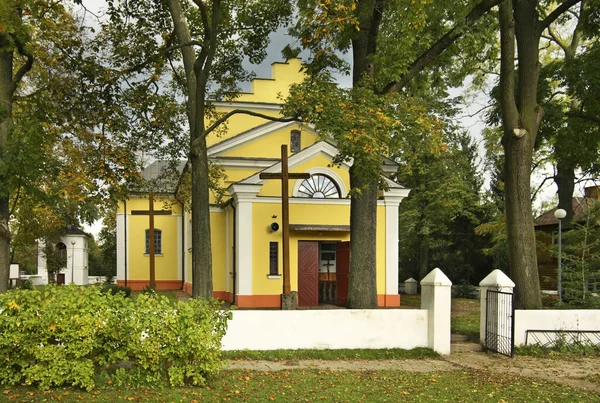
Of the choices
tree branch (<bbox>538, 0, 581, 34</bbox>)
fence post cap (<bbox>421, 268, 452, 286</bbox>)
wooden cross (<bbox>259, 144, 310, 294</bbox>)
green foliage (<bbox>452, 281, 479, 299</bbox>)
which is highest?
tree branch (<bbox>538, 0, 581, 34</bbox>)

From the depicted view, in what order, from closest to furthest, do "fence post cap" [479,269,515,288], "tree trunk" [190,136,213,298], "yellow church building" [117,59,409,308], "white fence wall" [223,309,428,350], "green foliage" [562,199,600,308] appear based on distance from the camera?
1. "white fence wall" [223,309,428,350]
2. "fence post cap" [479,269,515,288]
3. "tree trunk" [190,136,213,298]
4. "green foliage" [562,199,600,308]
5. "yellow church building" [117,59,409,308]

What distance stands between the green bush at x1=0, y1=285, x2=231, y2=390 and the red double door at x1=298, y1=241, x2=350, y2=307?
1206 centimetres

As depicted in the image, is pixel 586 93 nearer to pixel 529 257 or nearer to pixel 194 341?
pixel 529 257

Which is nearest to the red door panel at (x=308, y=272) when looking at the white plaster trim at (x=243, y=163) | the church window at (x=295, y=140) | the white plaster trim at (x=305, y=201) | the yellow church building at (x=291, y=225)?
the yellow church building at (x=291, y=225)

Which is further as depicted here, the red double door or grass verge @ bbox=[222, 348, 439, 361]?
the red double door

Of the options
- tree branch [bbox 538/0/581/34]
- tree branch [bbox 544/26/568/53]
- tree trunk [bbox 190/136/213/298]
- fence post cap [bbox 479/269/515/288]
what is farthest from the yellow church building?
tree branch [bbox 544/26/568/53]

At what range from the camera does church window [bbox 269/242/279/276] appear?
68.7ft

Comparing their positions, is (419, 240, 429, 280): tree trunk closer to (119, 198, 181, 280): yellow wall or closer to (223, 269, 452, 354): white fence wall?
(119, 198, 181, 280): yellow wall

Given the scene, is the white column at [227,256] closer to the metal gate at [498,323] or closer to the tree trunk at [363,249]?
the tree trunk at [363,249]

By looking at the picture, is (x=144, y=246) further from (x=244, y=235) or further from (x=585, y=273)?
(x=585, y=273)

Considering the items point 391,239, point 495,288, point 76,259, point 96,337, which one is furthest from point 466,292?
point 76,259

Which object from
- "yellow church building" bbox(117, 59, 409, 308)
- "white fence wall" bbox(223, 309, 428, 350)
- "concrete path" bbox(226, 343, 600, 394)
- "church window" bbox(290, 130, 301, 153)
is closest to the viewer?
"concrete path" bbox(226, 343, 600, 394)

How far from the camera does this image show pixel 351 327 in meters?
12.5

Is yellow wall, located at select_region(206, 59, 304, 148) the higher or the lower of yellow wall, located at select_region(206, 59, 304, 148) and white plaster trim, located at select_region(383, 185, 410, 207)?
the higher
